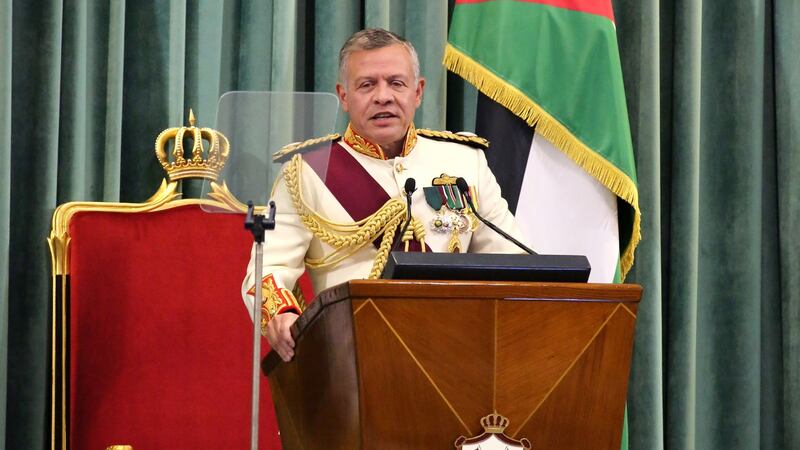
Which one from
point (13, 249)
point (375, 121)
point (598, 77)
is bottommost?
point (13, 249)

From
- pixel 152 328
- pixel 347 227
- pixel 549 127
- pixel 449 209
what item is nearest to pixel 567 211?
pixel 549 127

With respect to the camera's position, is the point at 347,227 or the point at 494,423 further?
the point at 347,227

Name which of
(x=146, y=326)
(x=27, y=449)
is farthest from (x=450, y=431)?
(x=27, y=449)

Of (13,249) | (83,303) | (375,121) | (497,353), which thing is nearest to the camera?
(497,353)

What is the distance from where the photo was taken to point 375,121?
2168 millimetres

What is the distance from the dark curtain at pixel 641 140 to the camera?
Answer: 2.66 meters

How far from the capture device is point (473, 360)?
5.24 feet

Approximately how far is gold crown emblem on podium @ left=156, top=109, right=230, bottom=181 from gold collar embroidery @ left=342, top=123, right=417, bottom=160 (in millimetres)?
501

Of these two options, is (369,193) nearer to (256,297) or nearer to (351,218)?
(351,218)

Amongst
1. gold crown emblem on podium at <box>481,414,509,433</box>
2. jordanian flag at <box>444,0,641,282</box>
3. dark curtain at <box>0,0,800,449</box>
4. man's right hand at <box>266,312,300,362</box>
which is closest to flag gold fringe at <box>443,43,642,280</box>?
jordanian flag at <box>444,0,641,282</box>

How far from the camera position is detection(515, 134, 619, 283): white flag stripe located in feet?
9.42

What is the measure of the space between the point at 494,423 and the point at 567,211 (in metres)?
1.37

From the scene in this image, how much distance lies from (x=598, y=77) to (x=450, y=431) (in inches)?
60.3

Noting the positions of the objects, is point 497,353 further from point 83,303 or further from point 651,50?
point 651,50
